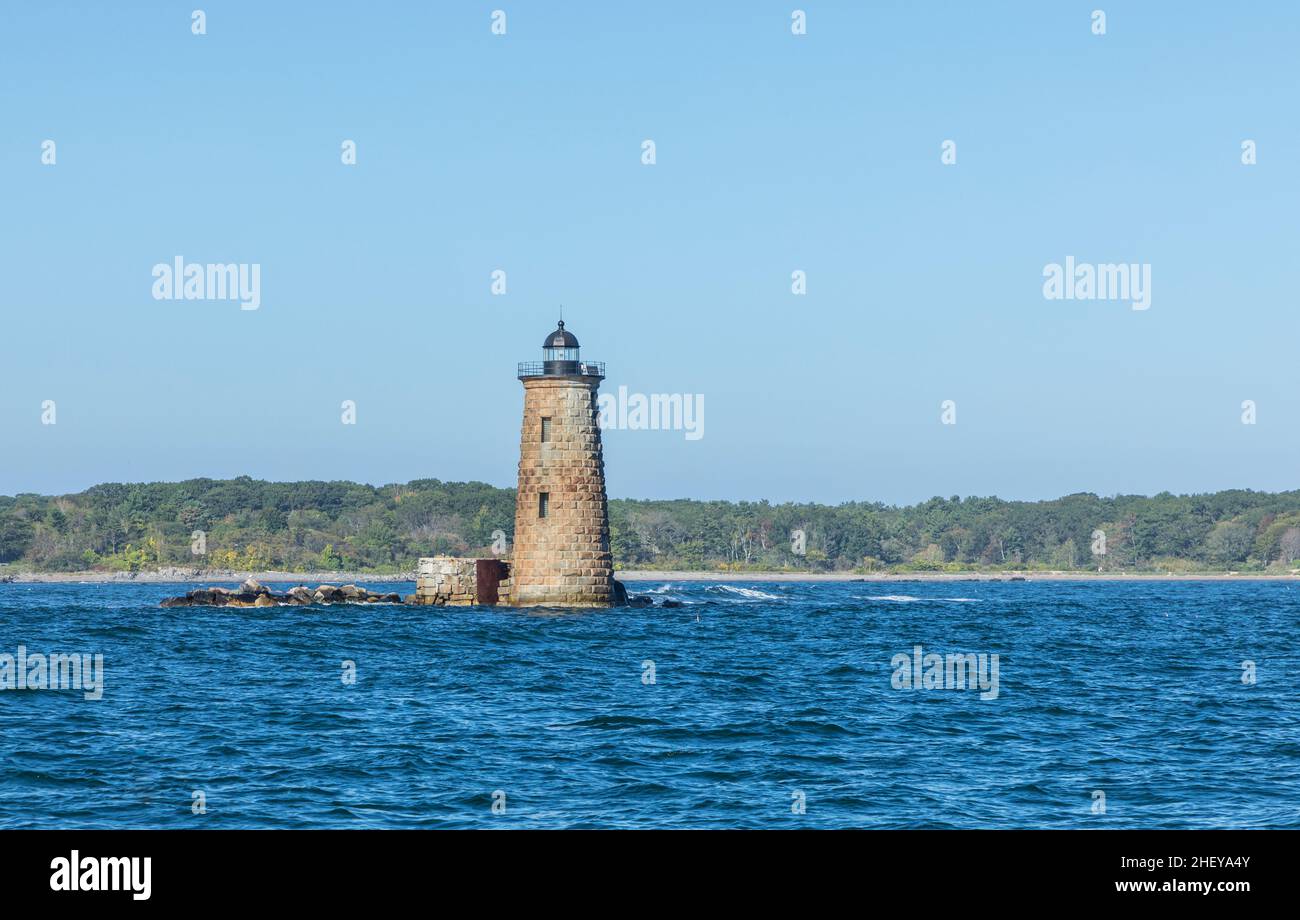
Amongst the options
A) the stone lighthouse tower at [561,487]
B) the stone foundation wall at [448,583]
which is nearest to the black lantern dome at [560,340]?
the stone lighthouse tower at [561,487]

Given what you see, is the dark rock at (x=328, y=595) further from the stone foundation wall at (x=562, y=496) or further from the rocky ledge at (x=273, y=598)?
the stone foundation wall at (x=562, y=496)

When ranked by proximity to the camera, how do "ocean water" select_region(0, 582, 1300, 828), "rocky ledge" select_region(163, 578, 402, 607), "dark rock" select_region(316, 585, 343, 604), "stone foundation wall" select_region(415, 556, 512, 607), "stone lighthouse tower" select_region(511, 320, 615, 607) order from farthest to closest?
"dark rock" select_region(316, 585, 343, 604) → "rocky ledge" select_region(163, 578, 402, 607) → "stone foundation wall" select_region(415, 556, 512, 607) → "stone lighthouse tower" select_region(511, 320, 615, 607) → "ocean water" select_region(0, 582, 1300, 828)

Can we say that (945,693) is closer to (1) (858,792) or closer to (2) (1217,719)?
(2) (1217,719)

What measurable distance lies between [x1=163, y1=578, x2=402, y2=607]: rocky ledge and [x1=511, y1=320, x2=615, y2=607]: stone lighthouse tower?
18.0m

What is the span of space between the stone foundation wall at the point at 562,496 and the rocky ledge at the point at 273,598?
17880mm

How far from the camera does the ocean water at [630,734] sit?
2180cm

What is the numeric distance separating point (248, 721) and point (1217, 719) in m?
20.7

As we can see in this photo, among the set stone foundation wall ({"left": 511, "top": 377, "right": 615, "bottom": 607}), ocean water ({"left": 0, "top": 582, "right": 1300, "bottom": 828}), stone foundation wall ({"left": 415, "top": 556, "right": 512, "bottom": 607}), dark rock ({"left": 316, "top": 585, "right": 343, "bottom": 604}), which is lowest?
ocean water ({"left": 0, "top": 582, "right": 1300, "bottom": 828})

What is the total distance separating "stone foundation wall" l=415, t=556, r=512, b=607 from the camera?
235 feet

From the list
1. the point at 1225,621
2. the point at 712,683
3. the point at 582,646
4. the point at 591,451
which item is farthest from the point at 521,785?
the point at 1225,621

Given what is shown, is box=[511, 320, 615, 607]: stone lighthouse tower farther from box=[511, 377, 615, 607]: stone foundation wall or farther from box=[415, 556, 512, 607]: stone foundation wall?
box=[415, 556, 512, 607]: stone foundation wall

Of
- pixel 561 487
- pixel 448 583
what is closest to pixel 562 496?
pixel 561 487

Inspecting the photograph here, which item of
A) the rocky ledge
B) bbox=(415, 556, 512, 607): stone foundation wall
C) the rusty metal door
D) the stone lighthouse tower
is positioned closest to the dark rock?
the rocky ledge
